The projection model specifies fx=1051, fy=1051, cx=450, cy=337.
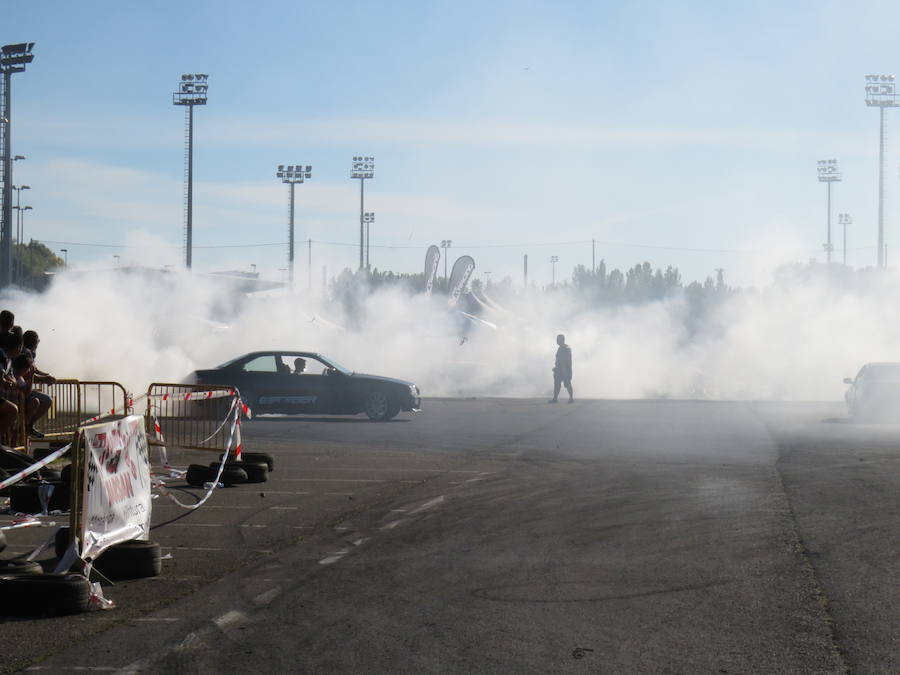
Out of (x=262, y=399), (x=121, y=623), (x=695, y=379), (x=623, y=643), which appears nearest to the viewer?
(x=623, y=643)

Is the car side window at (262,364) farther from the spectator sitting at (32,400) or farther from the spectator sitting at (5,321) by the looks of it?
the spectator sitting at (5,321)

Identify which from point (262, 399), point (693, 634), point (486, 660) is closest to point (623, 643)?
point (693, 634)

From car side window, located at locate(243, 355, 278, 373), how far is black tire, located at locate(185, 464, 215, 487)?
1207 centimetres

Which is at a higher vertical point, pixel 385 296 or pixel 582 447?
pixel 385 296

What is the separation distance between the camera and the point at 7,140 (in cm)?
3700

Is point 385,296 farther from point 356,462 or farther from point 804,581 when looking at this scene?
point 804,581

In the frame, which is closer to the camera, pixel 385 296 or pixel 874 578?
pixel 874 578

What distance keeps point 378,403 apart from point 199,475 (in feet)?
38.0

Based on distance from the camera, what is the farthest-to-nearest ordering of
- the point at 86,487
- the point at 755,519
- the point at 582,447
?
Result: the point at 582,447
the point at 755,519
the point at 86,487

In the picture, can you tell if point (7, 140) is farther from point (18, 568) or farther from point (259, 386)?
point (18, 568)

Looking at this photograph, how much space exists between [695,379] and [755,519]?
3639cm

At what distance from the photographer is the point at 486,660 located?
5.14m

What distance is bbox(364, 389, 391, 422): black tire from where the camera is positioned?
77.2 ft

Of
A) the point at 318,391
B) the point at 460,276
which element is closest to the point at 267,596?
the point at 318,391
